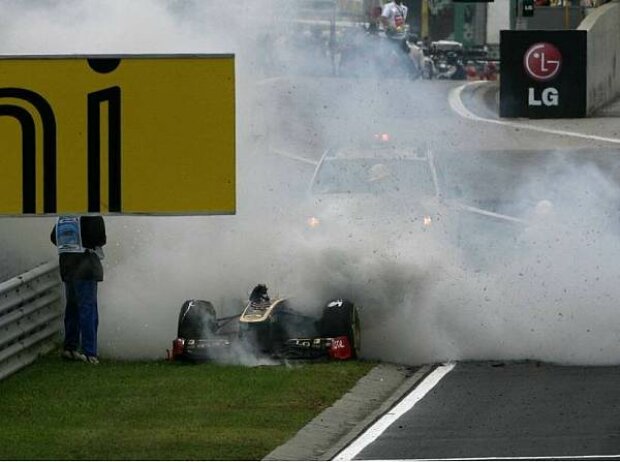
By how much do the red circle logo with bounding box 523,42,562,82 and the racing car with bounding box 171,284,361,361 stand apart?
58.1 feet

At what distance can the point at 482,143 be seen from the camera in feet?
99.2

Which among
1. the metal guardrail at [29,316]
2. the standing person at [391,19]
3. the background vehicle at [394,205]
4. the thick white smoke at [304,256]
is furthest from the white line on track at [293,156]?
the standing person at [391,19]

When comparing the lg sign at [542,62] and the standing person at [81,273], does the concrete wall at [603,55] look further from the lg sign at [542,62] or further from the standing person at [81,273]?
the standing person at [81,273]

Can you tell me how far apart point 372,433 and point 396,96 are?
43.8ft

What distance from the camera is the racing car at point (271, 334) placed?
15.2 metres

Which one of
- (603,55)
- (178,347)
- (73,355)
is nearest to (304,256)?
(178,347)

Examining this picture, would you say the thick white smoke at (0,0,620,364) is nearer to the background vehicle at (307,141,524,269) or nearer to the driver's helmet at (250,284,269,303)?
the background vehicle at (307,141,524,269)

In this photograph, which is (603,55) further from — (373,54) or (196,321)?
(196,321)

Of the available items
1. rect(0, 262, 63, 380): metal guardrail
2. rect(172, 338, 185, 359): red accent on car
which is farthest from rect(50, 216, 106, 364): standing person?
rect(172, 338, 185, 359): red accent on car

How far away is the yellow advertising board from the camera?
11102 mm

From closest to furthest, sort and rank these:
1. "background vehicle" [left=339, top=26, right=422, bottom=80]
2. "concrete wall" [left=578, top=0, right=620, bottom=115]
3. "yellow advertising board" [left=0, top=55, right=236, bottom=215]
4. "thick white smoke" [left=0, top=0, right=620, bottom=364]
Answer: "yellow advertising board" [left=0, top=55, right=236, bottom=215] → "thick white smoke" [left=0, top=0, right=620, bottom=364] → "background vehicle" [left=339, top=26, right=422, bottom=80] → "concrete wall" [left=578, top=0, right=620, bottom=115]

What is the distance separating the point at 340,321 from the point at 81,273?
229 centimetres

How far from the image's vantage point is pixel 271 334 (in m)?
15.3

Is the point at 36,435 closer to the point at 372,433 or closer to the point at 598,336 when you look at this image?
the point at 372,433
